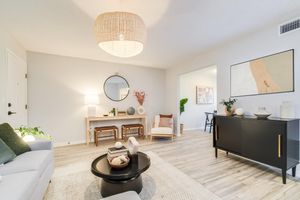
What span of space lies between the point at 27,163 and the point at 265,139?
3.25 meters

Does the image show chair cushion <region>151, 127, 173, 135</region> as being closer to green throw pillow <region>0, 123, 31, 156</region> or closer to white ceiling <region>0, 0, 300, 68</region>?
white ceiling <region>0, 0, 300, 68</region>

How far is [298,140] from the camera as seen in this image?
224 centimetres

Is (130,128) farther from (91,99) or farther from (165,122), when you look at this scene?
(91,99)

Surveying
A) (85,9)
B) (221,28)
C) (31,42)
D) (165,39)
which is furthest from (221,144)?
(31,42)

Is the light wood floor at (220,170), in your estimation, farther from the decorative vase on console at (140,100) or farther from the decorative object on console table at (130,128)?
the decorative vase on console at (140,100)

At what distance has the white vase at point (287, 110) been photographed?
2217 mm

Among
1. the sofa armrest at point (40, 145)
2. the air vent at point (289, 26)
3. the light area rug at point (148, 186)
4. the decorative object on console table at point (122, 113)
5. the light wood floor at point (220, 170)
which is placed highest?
the air vent at point (289, 26)

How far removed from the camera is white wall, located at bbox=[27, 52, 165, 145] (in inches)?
148

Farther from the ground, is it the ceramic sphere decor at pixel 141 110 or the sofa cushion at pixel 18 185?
the ceramic sphere decor at pixel 141 110

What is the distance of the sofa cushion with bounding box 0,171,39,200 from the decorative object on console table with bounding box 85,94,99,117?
2.75 m

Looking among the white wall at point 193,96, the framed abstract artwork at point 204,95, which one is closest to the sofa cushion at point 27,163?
the white wall at point 193,96

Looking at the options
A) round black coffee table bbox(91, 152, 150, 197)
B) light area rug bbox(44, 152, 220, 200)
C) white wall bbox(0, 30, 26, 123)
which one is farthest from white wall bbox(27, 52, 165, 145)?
round black coffee table bbox(91, 152, 150, 197)

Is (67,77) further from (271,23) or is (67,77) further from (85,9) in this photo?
(271,23)

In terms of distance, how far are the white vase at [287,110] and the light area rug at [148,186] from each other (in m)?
1.68
